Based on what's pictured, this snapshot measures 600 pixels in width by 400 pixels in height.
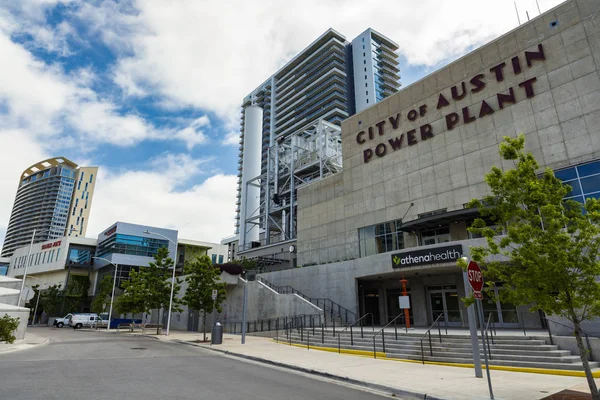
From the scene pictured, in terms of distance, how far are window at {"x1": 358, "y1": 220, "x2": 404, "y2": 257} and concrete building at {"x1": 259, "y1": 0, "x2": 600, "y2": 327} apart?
0.10 m

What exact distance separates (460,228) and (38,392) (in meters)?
27.0

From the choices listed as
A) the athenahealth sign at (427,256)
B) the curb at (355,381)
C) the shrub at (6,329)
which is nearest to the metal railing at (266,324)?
the athenahealth sign at (427,256)

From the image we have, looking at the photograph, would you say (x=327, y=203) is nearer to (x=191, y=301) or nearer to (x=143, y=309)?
(x=191, y=301)

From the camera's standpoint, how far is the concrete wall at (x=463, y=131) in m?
23.5

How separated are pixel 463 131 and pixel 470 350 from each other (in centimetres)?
1921

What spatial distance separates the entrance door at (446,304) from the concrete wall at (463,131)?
617 cm

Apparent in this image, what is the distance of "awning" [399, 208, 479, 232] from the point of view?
2555 centimetres

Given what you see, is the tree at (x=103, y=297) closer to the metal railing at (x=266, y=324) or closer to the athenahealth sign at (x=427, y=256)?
the metal railing at (x=266, y=324)

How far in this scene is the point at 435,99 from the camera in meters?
31.2

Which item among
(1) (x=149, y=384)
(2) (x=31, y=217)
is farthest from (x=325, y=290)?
(2) (x=31, y=217)

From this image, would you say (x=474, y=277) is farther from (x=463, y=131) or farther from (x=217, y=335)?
(x=463, y=131)

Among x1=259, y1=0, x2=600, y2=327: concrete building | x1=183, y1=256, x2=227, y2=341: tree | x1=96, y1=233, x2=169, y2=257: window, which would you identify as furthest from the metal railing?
x1=96, y1=233, x2=169, y2=257: window

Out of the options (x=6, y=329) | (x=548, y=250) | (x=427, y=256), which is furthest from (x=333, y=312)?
(x=548, y=250)

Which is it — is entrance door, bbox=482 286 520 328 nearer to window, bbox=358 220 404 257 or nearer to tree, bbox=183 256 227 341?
window, bbox=358 220 404 257
